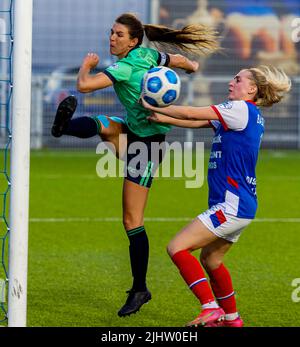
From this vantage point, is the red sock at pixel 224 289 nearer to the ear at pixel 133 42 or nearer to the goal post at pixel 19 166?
the goal post at pixel 19 166

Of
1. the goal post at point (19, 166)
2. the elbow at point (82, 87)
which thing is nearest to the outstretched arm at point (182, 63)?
the elbow at point (82, 87)

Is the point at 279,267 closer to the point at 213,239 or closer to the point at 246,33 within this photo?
the point at 213,239

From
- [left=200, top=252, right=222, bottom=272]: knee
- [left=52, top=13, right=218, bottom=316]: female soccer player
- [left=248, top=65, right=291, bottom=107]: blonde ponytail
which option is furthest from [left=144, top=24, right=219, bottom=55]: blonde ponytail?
[left=200, top=252, right=222, bottom=272]: knee

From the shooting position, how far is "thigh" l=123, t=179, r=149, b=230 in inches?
277

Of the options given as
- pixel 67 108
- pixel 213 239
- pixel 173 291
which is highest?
pixel 67 108

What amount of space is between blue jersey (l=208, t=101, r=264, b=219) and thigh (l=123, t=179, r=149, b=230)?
3.30 feet

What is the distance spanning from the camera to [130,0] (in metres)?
24.4

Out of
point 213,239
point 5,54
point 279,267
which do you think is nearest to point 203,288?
point 213,239

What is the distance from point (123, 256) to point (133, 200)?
7.48 ft

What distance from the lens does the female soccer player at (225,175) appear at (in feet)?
19.7

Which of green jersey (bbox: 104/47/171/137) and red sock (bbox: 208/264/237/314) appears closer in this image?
red sock (bbox: 208/264/237/314)

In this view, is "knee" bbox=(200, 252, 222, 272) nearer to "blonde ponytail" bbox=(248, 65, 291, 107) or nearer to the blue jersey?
the blue jersey
